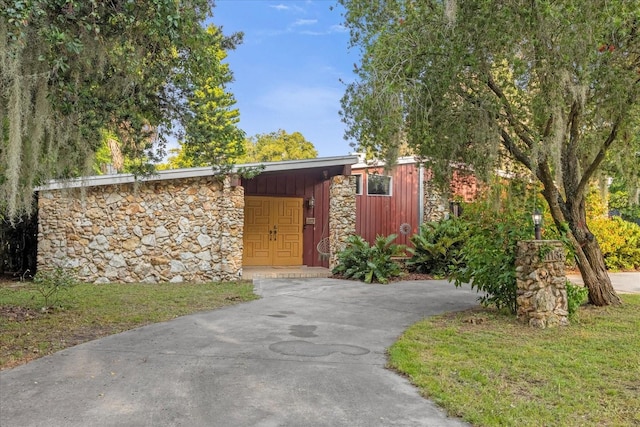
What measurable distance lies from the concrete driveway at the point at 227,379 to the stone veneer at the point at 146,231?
397cm

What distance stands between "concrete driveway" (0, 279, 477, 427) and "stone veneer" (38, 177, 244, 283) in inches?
156

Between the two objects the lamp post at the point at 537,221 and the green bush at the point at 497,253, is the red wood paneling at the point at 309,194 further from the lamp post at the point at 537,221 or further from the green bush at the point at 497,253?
the lamp post at the point at 537,221

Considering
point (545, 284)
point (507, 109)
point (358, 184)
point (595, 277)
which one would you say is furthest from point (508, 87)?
point (358, 184)

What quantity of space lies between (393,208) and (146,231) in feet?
21.5

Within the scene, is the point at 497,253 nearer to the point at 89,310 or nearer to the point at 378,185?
the point at 89,310

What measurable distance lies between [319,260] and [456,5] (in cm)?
850

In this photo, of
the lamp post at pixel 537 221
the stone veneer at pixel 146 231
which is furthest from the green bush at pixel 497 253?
the stone veneer at pixel 146 231

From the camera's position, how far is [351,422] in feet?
9.22

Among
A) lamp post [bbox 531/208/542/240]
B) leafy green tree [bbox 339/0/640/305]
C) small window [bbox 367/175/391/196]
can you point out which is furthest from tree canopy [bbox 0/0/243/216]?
small window [bbox 367/175/391/196]

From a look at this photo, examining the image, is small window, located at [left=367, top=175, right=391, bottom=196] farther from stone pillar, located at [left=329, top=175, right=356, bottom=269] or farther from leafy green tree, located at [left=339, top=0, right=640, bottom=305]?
leafy green tree, located at [left=339, top=0, right=640, bottom=305]

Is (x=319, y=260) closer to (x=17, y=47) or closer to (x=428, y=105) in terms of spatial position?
(x=428, y=105)

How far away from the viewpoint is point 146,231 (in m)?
9.69

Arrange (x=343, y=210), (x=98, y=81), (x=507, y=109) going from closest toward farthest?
(x=98, y=81), (x=507, y=109), (x=343, y=210)

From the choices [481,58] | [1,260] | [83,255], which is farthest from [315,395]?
[1,260]
